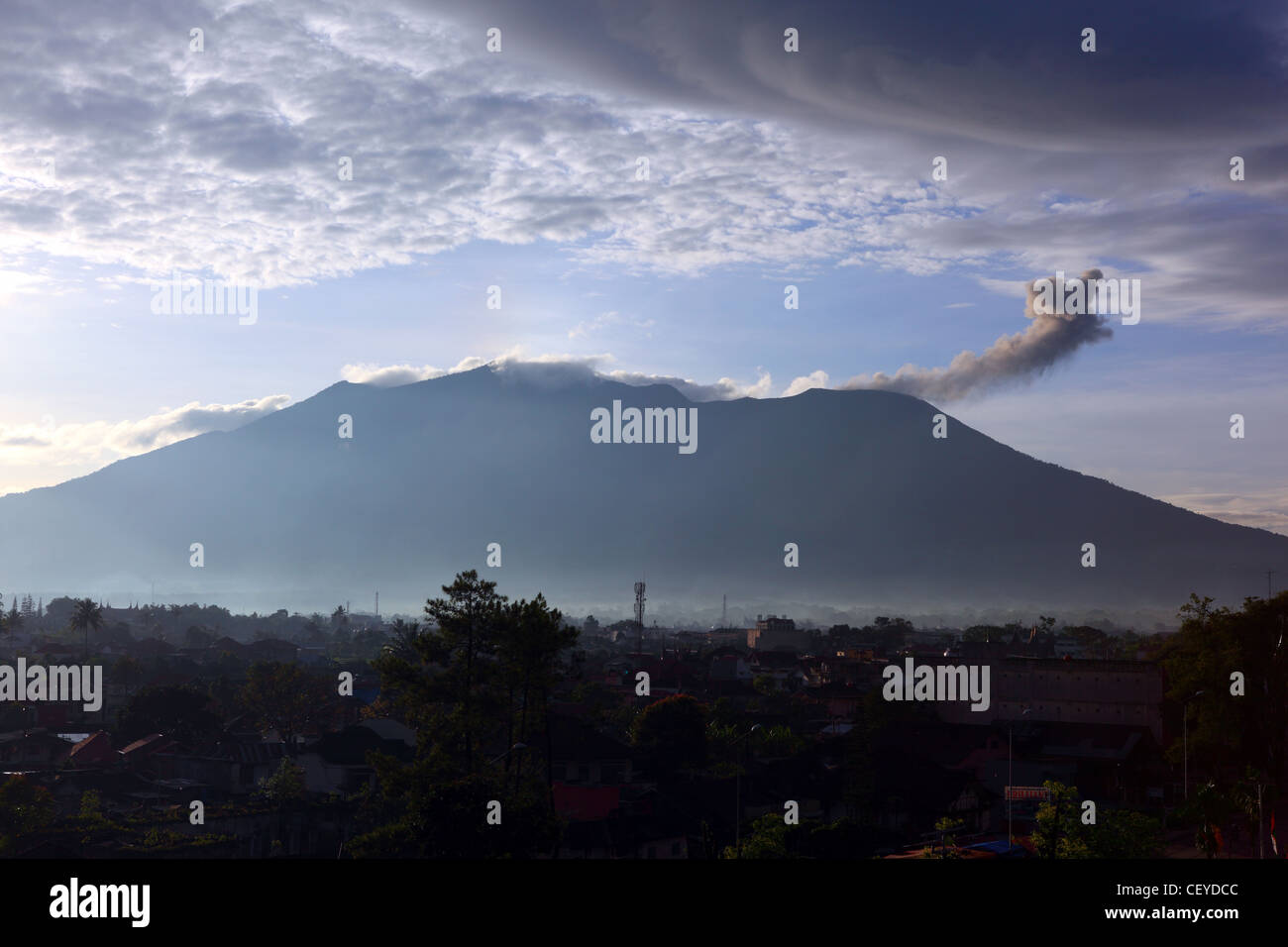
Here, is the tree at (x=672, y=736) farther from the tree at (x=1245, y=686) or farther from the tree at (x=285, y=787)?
the tree at (x=1245, y=686)

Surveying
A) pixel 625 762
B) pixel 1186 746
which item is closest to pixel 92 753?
pixel 625 762

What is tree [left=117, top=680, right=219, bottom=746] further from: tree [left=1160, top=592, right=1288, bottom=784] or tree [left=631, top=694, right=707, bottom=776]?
tree [left=1160, top=592, right=1288, bottom=784]

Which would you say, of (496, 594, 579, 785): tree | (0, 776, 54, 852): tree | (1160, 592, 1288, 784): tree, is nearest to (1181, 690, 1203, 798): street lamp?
(1160, 592, 1288, 784): tree

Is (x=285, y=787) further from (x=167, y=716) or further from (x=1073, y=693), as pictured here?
(x=1073, y=693)

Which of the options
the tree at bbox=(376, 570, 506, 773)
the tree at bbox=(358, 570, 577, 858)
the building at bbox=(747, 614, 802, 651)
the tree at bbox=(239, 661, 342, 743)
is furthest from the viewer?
the building at bbox=(747, 614, 802, 651)

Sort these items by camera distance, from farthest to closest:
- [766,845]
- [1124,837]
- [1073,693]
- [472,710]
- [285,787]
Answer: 1. [1073,693]
2. [285,787]
3. [472,710]
4. [766,845]
5. [1124,837]

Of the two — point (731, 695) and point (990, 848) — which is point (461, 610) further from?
point (731, 695)

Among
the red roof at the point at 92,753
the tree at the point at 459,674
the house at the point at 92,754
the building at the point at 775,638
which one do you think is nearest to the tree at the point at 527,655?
the tree at the point at 459,674
